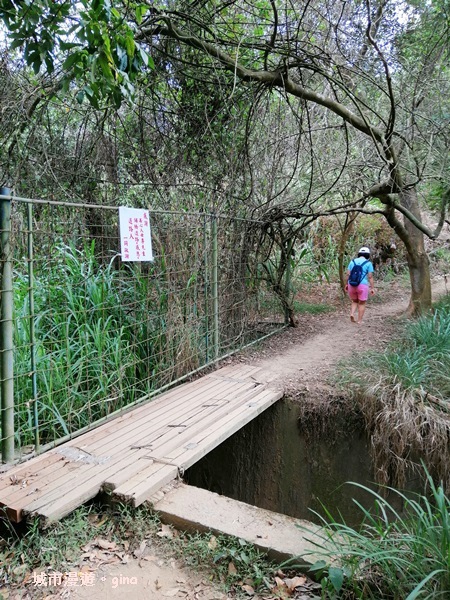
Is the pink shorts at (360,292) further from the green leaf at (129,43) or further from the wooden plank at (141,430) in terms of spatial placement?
the green leaf at (129,43)

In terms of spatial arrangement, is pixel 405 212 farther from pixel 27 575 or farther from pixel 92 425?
pixel 27 575

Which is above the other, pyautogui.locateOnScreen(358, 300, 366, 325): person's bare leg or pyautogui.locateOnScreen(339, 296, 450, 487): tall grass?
pyautogui.locateOnScreen(358, 300, 366, 325): person's bare leg

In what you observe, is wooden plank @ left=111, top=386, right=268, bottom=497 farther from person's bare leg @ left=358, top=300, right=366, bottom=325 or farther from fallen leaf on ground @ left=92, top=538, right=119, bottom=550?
person's bare leg @ left=358, top=300, right=366, bottom=325

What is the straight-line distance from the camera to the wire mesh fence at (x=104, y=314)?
290cm

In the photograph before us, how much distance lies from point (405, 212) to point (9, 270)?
4.83m

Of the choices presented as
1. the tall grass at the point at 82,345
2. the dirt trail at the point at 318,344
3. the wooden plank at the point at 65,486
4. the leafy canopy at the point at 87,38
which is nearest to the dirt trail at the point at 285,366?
the dirt trail at the point at 318,344

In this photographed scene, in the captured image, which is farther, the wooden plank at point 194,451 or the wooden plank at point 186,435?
the wooden plank at point 186,435

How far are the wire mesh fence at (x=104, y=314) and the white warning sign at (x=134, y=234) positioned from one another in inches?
13.7

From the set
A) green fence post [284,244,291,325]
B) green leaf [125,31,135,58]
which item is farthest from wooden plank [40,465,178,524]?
green fence post [284,244,291,325]

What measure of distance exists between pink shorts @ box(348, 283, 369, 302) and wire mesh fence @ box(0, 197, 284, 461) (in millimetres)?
1789

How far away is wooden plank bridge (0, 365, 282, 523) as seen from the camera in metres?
2.34

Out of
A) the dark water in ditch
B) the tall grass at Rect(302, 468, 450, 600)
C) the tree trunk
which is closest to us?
the tall grass at Rect(302, 468, 450, 600)

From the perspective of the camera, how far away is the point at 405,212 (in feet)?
18.5

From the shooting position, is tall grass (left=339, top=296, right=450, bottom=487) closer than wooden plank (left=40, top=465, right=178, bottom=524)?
No
